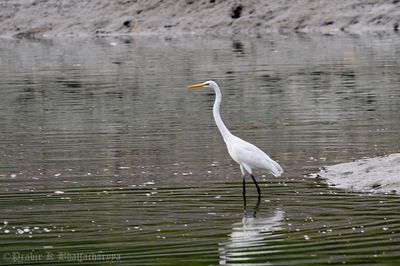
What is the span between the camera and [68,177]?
14812 mm

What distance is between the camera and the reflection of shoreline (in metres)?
10.1

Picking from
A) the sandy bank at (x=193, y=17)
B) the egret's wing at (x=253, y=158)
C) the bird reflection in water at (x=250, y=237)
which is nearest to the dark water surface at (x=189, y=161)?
the bird reflection in water at (x=250, y=237)

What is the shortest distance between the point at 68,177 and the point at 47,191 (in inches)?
42.5

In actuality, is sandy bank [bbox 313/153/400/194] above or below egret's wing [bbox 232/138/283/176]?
below

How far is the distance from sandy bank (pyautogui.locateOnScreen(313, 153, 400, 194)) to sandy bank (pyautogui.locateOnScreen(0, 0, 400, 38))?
32321 millimetres

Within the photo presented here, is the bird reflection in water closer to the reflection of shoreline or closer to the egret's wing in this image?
the reflection of shoreline

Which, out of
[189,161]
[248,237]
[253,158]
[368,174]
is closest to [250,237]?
[248,237]

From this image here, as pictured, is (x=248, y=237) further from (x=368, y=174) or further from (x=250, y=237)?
(x=368, y=174)

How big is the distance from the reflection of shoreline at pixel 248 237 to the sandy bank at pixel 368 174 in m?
1.74

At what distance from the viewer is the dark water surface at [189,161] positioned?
34.7ft

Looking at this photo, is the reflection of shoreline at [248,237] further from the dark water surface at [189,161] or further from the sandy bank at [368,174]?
the sandy bank at [368,174]

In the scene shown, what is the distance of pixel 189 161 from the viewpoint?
1593 centimetres

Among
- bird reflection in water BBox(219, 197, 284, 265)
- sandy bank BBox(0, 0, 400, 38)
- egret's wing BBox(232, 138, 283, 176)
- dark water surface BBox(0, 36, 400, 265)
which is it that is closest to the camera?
bird reflection in water BBox(219, 197, 284, 265)

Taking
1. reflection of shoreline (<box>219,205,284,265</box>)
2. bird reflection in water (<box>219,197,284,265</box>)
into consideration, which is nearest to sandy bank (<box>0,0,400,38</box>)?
bird reflection in water (<box>219,197,284,265</box>)
